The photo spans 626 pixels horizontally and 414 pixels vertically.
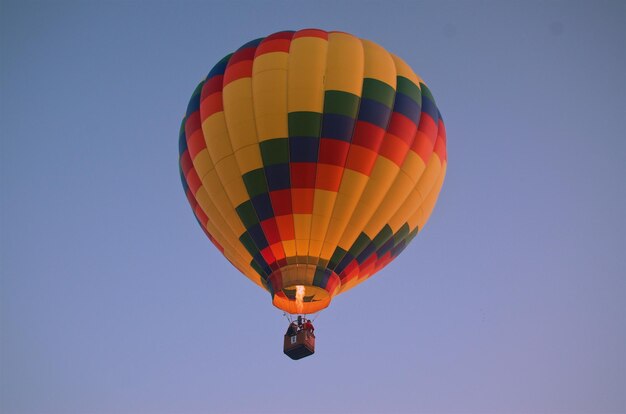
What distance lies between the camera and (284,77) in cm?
1303

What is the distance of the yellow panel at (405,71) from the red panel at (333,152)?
6.46 ft

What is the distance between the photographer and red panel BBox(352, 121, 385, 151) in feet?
41.9

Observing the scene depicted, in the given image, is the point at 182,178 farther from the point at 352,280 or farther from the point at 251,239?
the point at 352,280

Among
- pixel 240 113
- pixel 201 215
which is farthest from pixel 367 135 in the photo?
pixel 201 215

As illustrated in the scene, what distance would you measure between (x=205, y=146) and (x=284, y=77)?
179 centimetres

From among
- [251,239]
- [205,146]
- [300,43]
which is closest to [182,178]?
[205,146]

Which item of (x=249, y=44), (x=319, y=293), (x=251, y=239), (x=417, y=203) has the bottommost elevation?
(x=319, y=293)

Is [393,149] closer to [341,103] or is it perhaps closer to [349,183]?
[349,183]

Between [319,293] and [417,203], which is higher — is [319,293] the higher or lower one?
the lower one

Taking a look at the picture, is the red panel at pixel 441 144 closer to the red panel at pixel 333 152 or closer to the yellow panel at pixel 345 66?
the yellow panel at pixel 345 66

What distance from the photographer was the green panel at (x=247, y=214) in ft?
41.8

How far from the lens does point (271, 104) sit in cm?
1278

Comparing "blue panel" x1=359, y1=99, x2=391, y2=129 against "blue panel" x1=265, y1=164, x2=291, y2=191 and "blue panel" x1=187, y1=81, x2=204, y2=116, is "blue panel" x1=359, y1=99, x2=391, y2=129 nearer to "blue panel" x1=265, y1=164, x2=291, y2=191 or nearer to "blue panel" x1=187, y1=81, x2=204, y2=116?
"blue panel" x1=265, y1=164, x2=291, y2=191

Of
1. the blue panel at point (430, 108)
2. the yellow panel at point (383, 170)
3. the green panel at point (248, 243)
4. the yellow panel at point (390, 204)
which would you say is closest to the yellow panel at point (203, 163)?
the green panel at point (248, 243)
